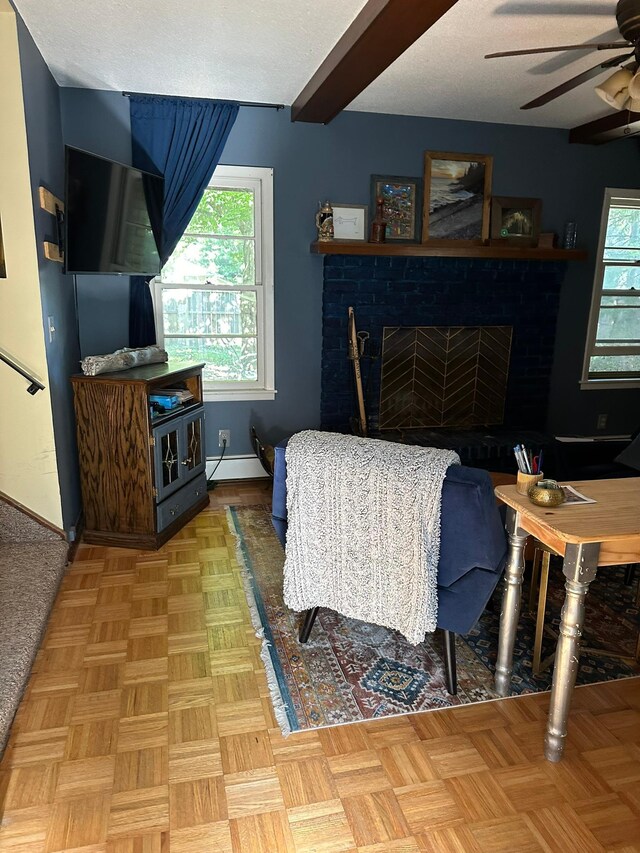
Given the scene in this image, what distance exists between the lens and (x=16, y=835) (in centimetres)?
Result: 150

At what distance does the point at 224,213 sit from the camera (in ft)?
12.7

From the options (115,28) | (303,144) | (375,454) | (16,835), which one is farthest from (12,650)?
(303,144)

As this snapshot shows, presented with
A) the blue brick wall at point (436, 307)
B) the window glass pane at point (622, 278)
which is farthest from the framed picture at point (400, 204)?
the window glass pane at point (622, 278)

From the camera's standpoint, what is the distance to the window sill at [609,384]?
15.3 ft

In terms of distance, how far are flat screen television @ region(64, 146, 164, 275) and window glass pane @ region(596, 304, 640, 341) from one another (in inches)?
133

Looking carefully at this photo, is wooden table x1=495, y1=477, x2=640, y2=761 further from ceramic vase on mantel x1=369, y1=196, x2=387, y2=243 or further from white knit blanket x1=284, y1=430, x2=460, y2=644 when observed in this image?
ceramic vase on mantel x1=369, y1=196, x2=387, y2=243

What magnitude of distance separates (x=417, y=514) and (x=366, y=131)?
302 centimetres

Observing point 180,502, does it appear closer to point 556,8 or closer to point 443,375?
point 443,375

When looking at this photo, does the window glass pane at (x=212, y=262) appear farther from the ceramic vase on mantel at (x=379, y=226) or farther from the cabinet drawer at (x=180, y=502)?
the cabinet drawer at (x=180, y=502)

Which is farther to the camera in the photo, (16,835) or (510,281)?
(510,281)

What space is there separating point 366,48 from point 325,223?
1.32 m

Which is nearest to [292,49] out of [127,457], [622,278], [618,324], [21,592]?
[127,457]

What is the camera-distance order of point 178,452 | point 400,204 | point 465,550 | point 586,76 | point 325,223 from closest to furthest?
1. point 465,550
2. point 586,76
3. point 178,452
4. point 325,223
5. point 400,204

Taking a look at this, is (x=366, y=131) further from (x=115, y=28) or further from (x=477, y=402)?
(x=477, y=402)
